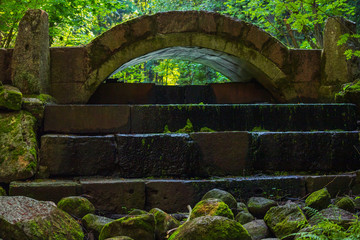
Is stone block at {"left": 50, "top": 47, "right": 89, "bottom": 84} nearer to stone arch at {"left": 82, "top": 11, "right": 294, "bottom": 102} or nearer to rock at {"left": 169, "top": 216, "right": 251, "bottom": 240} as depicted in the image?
stone arch at {"left": 82, "top": 11, "right": 294, "bottom": 102}

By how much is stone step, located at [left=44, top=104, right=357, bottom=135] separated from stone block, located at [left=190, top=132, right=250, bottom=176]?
0.48 metres

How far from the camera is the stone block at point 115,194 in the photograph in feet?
12.4

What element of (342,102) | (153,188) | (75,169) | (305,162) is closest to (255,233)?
(153,188)

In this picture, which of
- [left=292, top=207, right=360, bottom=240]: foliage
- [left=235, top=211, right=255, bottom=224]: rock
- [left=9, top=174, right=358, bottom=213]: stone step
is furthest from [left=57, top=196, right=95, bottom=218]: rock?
[left=292, top=207, right=360, bottom=240]: foliage

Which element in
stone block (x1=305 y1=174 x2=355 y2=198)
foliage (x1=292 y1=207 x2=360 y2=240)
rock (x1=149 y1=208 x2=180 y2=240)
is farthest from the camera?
stone block (x1=305 y1=174 x2=355 y2=198)

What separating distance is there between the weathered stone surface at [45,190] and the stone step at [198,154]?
0.43 metres

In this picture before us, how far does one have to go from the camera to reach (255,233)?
2920mm

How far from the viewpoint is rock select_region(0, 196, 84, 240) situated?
231 cm

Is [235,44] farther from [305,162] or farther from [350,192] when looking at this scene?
[350,192]

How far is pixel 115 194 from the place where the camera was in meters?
3.82

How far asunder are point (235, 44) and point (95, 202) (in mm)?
3434

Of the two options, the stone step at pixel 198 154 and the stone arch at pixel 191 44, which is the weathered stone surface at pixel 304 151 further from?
the stone arch at pixel 191 44

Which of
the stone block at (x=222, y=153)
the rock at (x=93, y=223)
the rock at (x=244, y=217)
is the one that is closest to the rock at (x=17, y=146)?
the rock at (x=93, y=223)

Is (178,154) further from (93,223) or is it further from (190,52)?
(190,52)
